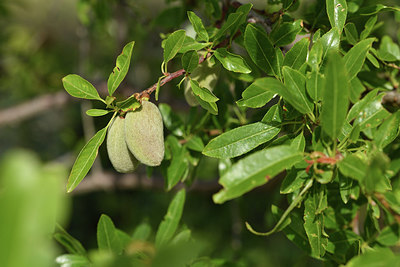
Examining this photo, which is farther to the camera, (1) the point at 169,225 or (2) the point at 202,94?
(1) the point at 169,225

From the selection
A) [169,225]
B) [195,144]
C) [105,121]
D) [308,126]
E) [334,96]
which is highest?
[334,96]

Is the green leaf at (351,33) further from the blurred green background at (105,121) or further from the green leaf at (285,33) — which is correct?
the blurred green background at (105,121)

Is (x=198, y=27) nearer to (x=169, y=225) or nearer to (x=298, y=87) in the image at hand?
(x=298, y=87)

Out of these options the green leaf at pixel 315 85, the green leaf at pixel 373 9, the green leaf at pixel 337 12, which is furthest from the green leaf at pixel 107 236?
the green leaf at pixel 373 9

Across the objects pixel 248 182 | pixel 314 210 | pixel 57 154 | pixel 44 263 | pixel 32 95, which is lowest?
pixel 57 154

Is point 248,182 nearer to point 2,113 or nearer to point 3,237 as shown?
point 3,237

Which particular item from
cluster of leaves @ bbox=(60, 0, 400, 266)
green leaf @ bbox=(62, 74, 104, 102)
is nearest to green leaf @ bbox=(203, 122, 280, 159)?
cluster of leaves @ bbox=(60, 0, 400, 266)

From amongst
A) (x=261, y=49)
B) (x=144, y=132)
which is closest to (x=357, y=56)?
(x=261, y=49)

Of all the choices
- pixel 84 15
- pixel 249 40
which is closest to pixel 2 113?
pixel 84 15

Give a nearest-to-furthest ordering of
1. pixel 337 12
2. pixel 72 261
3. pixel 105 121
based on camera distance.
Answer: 1. pixel 337 12
2. pixel 72 261
3. pixel 105 121
